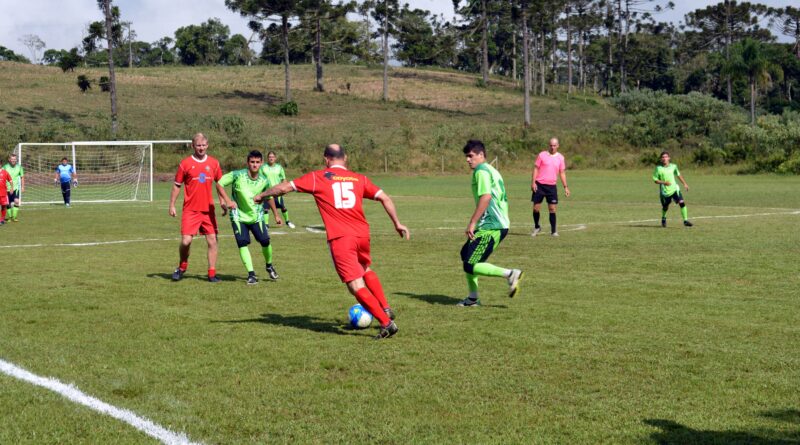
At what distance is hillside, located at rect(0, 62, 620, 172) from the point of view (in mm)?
67812

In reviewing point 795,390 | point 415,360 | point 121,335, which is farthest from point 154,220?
point 795,390

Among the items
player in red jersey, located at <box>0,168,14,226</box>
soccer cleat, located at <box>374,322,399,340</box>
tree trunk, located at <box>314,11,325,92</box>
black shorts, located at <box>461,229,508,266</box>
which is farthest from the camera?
tree trunk, located at <box>314,11,325,92</box>

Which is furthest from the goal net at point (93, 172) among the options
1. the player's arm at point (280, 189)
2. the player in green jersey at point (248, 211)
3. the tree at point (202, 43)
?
the tree at point (202, 43)

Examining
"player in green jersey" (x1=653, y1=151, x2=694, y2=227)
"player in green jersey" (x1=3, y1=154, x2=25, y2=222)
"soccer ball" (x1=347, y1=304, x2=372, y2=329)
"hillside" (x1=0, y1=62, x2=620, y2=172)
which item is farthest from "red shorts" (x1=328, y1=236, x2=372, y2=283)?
"hillside" (x1=0, y1=62, x2=620, y2=172)

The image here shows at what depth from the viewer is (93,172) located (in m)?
52.7

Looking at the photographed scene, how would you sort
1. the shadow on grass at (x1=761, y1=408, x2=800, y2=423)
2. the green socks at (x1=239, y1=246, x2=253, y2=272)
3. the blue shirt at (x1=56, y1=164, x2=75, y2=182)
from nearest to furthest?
the shadow on grass at (x1=761, y1=408, x2=800, y2=423), the green socks at (x1=239, y1=246, x2=253, y2=272), the blue shirt at (x1=56, y1=164, x2=75, y2=182)

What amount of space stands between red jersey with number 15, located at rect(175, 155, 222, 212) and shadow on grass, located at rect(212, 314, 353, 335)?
3.97 metres

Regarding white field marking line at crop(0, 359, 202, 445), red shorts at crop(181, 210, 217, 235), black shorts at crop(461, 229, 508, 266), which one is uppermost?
red shorts at crop(181, 210, 217, 235)

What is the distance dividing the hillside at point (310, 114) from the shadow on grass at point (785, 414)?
185ft

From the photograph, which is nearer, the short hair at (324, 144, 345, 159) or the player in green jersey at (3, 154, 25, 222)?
the short hair at (324, 144, 345, 159)

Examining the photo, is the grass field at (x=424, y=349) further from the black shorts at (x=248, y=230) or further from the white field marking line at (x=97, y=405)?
the black shorts at (x=248, y=230)

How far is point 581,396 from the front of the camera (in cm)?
664

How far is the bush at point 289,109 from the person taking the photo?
92.1 m

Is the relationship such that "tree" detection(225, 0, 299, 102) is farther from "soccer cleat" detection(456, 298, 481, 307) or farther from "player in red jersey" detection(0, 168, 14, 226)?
"soccer cleat" detection(456, 298, 481, 307)
